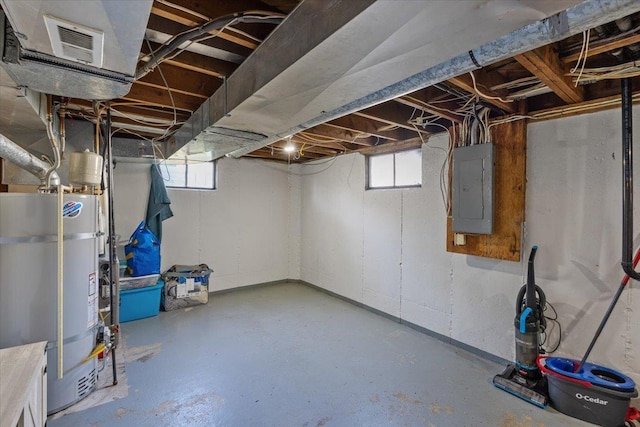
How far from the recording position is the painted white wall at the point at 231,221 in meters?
4.24

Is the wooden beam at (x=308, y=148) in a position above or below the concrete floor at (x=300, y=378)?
above

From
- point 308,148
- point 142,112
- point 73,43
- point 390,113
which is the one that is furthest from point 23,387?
point 308,148

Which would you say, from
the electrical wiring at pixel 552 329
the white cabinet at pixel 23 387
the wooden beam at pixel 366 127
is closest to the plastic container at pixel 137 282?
the white cabinet at pixel 23 387

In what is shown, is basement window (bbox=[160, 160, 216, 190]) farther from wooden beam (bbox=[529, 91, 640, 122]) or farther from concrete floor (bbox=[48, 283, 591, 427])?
wooden beam (bbox=[529, 91, 640, 122])

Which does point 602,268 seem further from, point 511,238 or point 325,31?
point 325,31

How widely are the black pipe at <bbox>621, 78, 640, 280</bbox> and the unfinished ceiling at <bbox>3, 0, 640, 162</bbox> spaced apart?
0.19 metres

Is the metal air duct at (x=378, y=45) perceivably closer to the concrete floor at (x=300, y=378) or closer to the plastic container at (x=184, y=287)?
the concrete floor at (x=300, y=378)

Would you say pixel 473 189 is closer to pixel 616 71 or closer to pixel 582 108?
pixel 582 108

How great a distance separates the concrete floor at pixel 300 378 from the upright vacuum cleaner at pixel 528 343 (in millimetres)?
96

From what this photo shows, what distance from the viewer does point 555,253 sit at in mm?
2434

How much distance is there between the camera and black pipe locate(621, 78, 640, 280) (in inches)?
76.1

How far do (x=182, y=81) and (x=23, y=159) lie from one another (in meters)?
1.11

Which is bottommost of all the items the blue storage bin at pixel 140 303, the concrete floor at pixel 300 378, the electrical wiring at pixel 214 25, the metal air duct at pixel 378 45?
the concrete floor at pixel 300 378

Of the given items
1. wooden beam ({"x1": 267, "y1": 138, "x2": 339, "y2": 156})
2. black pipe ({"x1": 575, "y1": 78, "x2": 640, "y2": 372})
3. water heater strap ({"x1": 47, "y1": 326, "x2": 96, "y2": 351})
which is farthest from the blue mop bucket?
water heater strap ({"x1": 47, "y1": 326, "x2": 96, "y2": 351})
